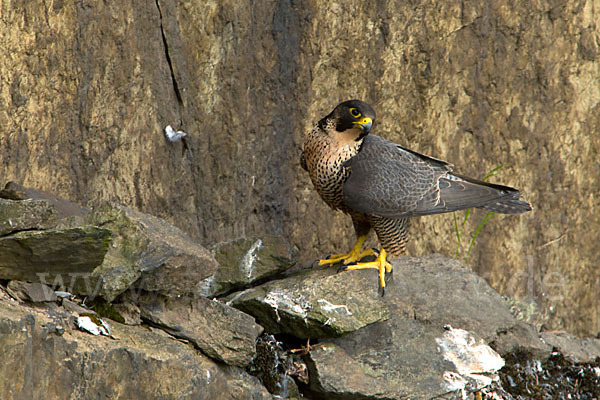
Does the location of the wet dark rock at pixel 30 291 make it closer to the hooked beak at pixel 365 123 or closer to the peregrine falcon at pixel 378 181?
the peregrine falcon at pixel 378 181

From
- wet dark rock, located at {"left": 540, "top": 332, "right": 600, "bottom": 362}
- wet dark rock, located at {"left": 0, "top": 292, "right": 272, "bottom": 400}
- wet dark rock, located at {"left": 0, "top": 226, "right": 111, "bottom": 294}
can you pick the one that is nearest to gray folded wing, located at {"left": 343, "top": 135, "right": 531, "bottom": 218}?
wet dark rock, located at {"left": 0, "top": 292, "right": 272, "bottom": 400}

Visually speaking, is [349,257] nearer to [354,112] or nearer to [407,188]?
[407,188]

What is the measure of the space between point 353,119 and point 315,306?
100cm

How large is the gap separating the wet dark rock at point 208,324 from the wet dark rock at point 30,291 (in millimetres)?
512

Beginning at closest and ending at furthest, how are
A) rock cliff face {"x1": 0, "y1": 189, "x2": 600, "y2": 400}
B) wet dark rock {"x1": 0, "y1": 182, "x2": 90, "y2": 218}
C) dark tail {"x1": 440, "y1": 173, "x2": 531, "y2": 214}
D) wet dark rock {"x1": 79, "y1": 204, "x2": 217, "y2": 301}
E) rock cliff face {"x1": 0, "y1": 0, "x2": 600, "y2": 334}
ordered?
rock cliff face {"x1": 0, "y1": 189, "x2": 600, "y2": 400} → wet dark rock {"x1": 79, "y1": 204, "x2": 217, "y2": 301} → wet dark rock {"x1": 0, "y1": 182, "x2": 90, "y2": 218} → rock cliff face {"x1": 0, "y1": 0, "x2": 600, "y2": 334} → dark tail {"x1": 440, "y1": 173, "x2": 531, "y2": 214}

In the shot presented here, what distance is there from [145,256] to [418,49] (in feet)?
8.61

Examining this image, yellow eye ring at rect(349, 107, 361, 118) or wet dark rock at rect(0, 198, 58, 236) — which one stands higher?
yellow eye ring at rect(349, 107, 361, 118)

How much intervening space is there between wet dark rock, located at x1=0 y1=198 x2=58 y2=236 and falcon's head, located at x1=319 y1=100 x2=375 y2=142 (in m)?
1.61

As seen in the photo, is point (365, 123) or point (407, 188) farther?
point (407, 188)

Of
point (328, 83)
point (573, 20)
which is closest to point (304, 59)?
point (328, 83)

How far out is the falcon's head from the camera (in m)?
3.91

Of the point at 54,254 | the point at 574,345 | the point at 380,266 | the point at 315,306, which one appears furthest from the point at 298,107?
the point at 574,345

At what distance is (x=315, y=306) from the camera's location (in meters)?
3.89

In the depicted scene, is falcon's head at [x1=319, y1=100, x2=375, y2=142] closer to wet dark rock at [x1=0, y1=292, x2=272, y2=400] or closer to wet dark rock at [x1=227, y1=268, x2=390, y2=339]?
wet dark rock at [x1=227, y1=268, x2=390, y2=339]
